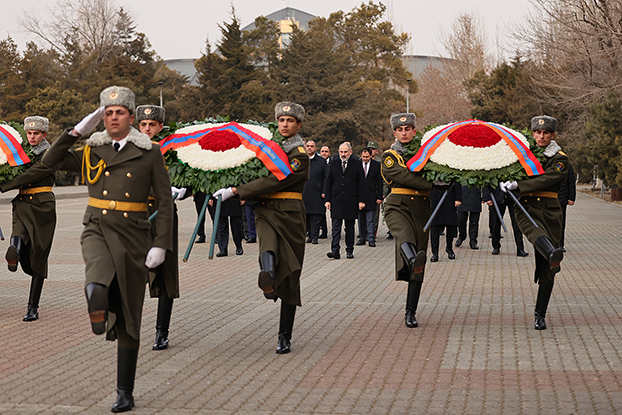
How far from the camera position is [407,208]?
8.05 metres

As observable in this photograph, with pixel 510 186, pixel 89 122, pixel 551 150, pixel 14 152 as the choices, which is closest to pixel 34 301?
pixel 14 152

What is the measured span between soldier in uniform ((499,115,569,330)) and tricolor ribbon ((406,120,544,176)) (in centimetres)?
12

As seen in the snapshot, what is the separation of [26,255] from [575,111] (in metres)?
43.7

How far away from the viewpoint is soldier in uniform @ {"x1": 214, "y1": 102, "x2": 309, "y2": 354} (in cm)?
678

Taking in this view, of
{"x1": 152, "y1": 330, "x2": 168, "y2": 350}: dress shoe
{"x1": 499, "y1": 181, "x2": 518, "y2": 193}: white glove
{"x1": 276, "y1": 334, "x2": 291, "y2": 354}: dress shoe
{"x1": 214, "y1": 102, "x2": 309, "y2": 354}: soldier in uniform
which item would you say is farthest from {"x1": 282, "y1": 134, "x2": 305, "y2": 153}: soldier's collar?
{"x1": 499, "y1": 181, "x2": 518, "y2": 193}: white glove

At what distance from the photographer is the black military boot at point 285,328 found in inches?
269

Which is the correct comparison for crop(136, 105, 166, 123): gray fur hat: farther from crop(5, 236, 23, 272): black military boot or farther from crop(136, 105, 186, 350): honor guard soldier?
crop(5, 236, 23, 272): black military boot

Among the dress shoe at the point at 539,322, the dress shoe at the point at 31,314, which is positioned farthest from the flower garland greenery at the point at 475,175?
the dress shoe at the point at 31,314

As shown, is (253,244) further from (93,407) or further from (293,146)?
(93,407)

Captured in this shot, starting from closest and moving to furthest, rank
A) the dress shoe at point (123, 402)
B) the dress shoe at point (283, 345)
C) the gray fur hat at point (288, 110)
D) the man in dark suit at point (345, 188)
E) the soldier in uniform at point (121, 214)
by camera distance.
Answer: the dress shoe at point (123, 402) → the soldier in uniform at point (121, 214) → the dress shoe at point (283, 345) → the gray fur hat at point (288, 110) → the man in dark suit at point (345, 188)

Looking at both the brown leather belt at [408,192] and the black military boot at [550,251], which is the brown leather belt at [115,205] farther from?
the black military boot at [550,251]

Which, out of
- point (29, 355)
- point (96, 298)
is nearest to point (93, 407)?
point (96, 298)

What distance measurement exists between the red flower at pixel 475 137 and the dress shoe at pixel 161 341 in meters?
3.43

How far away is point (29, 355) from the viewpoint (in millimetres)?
6652
